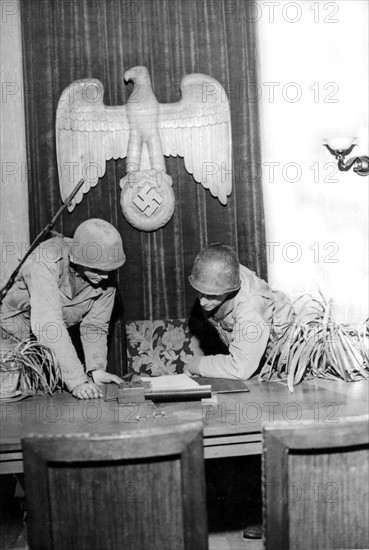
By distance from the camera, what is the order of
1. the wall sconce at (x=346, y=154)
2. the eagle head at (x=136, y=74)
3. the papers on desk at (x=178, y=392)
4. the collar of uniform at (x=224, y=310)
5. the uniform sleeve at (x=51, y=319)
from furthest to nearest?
the wall sconce at (x=346, y=154), the eagle head at (x=136, y=74), the collar of uniform at (x=224, y=310), the uniform sleeve at (x=51, y=319), the papers on desk at (x=178, y=392)

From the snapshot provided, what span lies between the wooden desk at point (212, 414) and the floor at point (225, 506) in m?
0.70

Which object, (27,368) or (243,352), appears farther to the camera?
(243,352)

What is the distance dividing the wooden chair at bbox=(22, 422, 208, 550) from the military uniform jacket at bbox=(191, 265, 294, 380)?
4.77 ft

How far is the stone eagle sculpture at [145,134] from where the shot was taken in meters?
4.96

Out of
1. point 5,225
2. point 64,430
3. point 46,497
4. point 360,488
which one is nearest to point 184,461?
point 46,497

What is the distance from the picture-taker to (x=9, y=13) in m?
5.11

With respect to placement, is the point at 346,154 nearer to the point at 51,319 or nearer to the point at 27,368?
the point at 51,319

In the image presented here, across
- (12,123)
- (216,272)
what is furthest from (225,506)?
(12,123)

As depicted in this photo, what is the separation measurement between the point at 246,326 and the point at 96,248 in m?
0.78

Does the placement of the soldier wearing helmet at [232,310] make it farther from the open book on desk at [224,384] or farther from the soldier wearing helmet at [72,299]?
the soldier wearing helmet at [72,299]

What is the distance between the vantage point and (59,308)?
327 centimetres

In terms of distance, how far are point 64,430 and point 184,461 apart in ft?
2.71

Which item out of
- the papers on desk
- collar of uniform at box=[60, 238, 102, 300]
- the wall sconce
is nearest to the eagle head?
the wall sconce

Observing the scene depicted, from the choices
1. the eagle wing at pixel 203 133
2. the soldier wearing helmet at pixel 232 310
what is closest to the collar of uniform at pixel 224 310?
the soldier wearing helmet at pixel 232 310
